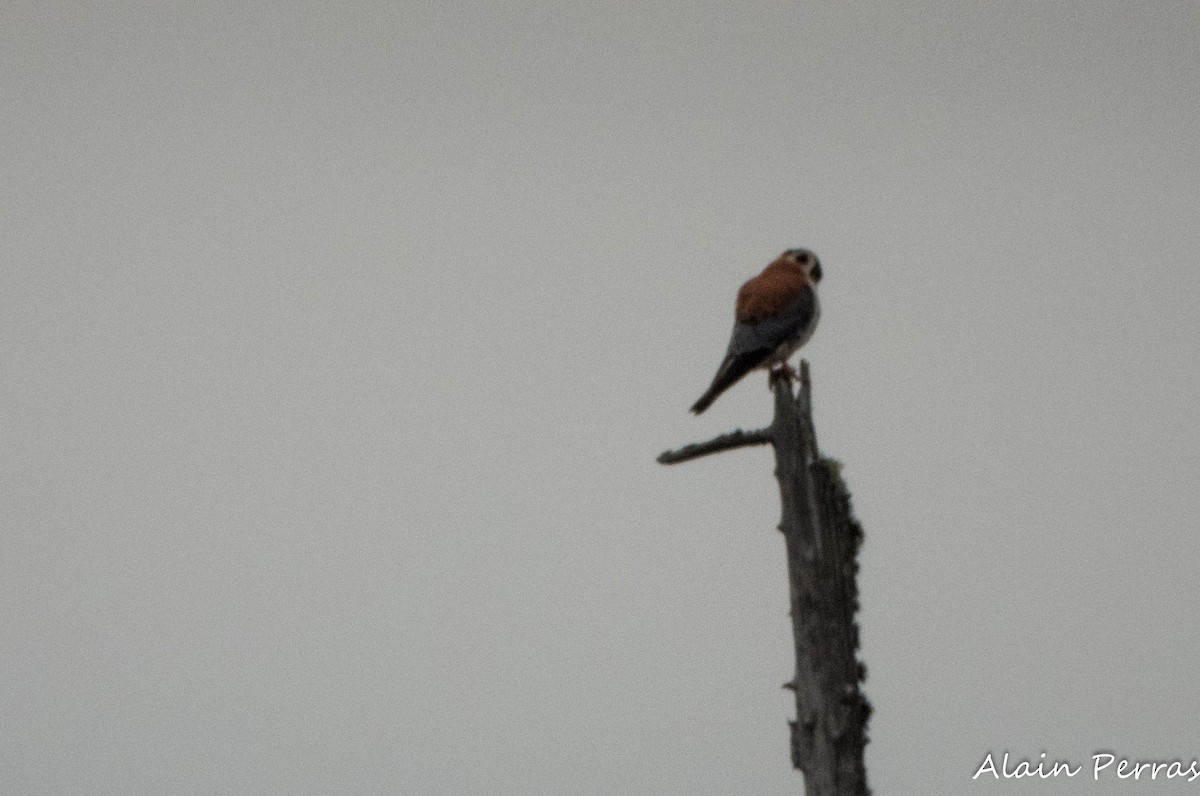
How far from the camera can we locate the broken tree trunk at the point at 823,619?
8.27 metres

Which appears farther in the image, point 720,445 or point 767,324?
point 767,324

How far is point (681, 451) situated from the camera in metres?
9.05

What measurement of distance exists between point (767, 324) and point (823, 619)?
3928mm

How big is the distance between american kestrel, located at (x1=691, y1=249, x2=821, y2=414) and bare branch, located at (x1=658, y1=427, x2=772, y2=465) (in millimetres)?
2262

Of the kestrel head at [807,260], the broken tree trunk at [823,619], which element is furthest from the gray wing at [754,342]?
the broken tree trunk at [823,619]

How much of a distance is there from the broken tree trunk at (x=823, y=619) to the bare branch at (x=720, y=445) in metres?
0.18

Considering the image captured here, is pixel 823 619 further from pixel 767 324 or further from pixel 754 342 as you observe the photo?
pixel 767 324

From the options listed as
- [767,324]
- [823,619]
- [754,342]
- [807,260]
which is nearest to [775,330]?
[767,324]

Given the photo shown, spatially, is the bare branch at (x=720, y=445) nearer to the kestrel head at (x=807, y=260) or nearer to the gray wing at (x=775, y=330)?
the gray wing at (x=775, y=330)

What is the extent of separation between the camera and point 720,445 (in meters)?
8.96

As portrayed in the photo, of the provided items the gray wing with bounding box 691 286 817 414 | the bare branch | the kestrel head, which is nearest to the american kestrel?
the gray wing with bounding box 691 286 817 414

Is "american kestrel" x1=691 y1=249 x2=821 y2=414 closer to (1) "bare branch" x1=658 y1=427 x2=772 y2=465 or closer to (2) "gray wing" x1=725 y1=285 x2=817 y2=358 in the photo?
(2) "gray wing" x1=725 y1=285 x2=817 y2=358

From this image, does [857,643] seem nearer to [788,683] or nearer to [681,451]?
[788,683]

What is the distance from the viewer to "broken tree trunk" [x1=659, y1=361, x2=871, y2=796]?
827cm
